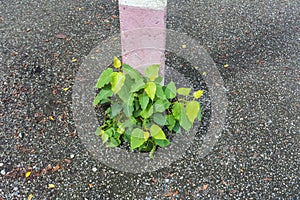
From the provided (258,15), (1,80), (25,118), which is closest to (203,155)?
(25,118)

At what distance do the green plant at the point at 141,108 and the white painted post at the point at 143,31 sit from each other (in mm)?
86

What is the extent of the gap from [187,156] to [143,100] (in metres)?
0.45

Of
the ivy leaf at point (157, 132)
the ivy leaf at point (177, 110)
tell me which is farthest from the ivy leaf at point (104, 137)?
the ivy leaf at point (177, 110)

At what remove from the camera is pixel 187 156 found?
1.75m

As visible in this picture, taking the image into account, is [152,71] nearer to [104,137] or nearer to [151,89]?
[151,89]

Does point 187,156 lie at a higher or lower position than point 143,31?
lower

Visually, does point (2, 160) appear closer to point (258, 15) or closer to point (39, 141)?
point (39, 141)

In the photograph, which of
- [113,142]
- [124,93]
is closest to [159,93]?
[124,93]

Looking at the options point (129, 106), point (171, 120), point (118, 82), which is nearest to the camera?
point (118, 82)

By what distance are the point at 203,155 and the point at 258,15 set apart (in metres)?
1.50

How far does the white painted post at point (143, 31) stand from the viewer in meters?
1.41

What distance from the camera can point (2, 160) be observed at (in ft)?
5.62

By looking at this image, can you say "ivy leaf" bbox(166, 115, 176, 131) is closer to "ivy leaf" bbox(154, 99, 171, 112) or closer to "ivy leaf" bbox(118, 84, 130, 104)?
"ivy leaf" bbox(154, 99, 171, 112)

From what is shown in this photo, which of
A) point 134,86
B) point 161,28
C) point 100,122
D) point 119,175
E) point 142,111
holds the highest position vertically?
point 161,28
